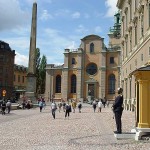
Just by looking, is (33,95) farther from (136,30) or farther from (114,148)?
(114,148)

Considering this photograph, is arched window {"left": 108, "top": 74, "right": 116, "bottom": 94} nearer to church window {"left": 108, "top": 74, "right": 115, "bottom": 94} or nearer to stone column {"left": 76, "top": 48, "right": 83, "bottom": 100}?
church window {"left": 108, "top": 74, "right": 115, "bottom": 94}

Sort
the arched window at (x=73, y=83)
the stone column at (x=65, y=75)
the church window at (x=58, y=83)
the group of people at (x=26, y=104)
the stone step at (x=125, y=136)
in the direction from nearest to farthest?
the stone step at (x=125, y=136), the group of people at (x=26, y=104), the stone column at (x=65, y=75), the arched window at (x=73, y=83), the church window at (x=58, y=83)

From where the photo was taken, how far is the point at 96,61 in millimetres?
80375

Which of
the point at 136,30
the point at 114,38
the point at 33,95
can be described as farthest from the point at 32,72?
the point at 114,38

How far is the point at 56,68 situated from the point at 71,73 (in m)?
4.17

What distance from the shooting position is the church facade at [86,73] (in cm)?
7738

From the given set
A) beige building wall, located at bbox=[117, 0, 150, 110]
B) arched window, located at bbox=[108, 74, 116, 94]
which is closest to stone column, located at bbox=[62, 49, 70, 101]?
arched window, located at bbox=[108, 74, 116, 94]

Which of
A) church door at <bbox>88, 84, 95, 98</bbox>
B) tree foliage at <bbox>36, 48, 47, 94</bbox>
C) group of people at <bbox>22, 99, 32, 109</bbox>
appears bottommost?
group of people at <bbox>22, 99, 32, 109</bbox>

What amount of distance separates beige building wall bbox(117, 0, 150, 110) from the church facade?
31241 millimetres

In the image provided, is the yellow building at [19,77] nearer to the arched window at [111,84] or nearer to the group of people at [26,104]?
the arched window at [111,84]

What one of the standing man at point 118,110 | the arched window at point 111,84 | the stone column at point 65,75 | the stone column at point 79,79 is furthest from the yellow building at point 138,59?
the stone column at point 65,75

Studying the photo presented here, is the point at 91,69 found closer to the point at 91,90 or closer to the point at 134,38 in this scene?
the point at 91,90

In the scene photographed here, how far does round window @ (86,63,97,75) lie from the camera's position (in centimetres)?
Answer: 8006

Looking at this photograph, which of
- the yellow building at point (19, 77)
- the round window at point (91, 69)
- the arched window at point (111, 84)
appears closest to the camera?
the arched window at point (111, 84)
